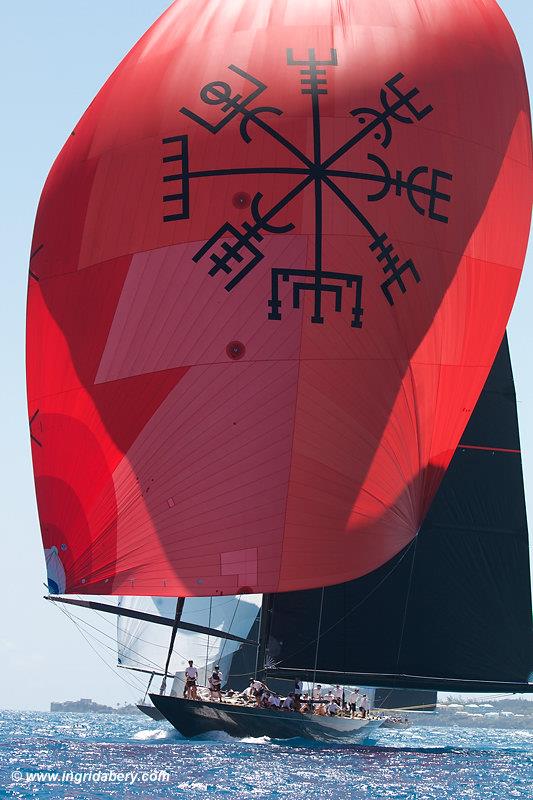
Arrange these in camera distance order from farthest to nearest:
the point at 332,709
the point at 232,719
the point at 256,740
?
the point at 332,709 < the point at 256,740 < the point at 232,719

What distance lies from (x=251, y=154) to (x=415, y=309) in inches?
139

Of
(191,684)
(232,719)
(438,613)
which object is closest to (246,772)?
(232,719)

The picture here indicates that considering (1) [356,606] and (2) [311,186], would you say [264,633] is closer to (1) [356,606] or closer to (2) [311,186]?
(1) [356,606]

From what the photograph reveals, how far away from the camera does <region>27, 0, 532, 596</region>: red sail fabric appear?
19.9 metres

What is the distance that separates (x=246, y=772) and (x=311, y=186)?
8882 millimetres

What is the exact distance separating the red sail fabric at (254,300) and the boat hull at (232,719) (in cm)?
410

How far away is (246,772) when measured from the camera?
20.0m

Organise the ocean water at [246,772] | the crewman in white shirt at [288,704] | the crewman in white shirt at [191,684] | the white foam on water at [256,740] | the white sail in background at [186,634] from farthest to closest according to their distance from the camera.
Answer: the white sail in background at [186,634], the crewman in white shirt at [288,704], the crewman in white shirt at [191,684], the white foam on water at [256,740], the ocean water at [246,772]

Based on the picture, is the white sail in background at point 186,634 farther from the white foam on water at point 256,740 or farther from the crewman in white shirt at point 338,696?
the white foam on water at point 256,740

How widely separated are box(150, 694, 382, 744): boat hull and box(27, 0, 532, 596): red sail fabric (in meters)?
4.10

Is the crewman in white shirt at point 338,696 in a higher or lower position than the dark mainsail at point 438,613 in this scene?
lower

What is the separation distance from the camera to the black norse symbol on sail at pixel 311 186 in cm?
2006

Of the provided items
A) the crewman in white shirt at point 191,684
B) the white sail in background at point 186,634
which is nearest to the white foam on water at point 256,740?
the crewman in white shirt at point 191,684

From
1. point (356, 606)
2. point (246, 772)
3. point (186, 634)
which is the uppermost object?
point (356, 606)
